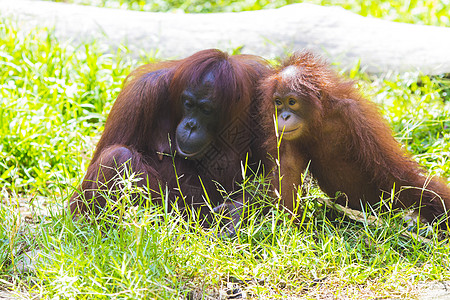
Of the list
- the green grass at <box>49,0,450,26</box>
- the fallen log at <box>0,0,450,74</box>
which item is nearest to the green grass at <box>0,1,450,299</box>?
the fallen log at <box>0,0,450,74</box>

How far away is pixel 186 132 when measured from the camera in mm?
3400

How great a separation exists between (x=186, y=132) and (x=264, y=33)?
2.72m

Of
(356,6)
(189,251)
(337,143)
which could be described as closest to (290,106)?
(337,143)

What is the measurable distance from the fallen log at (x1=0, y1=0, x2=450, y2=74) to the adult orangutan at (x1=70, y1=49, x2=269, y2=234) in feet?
6.66

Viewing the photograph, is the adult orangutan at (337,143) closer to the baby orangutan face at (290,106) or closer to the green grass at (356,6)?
the baby orangutan face at (290,106)

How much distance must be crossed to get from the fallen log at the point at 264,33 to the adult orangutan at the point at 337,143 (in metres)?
2.23

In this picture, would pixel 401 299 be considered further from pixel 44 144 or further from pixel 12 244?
pixel 44 144

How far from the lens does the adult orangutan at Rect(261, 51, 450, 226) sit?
314 cm

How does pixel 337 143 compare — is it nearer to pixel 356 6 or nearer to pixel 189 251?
pixel 189 251

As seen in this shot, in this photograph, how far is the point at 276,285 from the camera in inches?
109

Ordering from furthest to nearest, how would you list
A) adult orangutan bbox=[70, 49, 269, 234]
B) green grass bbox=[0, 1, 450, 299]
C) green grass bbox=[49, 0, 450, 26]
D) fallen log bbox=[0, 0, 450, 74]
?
1. green grass bbox=[49, 0, 450, 26]
2. fallen log bbox=[0, 0, 450, 74]
3. adult orangutan bbox=[70, 49, 269, 234]
4. green grass bbox=[0, 1, 450, 299]

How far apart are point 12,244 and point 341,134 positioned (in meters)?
1.81

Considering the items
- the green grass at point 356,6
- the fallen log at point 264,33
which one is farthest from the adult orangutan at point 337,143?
the green grass at point 356,6

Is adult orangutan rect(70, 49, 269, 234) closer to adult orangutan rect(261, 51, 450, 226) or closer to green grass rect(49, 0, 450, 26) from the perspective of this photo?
adult orangutan rect(261, 51, 450, 226)
